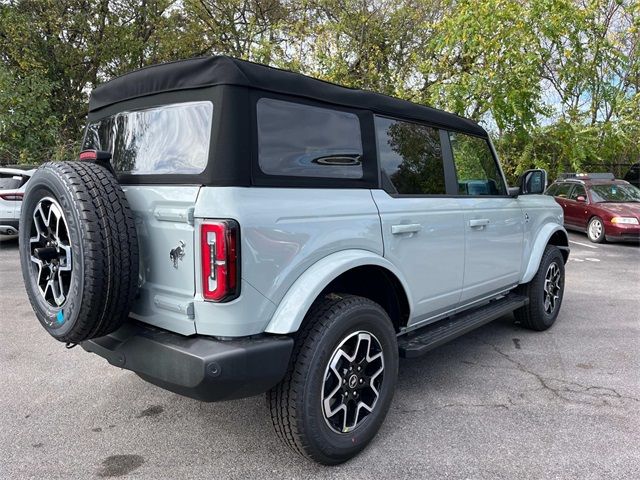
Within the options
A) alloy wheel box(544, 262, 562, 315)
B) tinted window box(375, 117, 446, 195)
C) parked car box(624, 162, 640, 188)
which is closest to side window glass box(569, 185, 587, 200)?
parked car box(624, 162, 640, 188)

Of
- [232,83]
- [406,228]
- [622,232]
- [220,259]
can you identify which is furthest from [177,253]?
[622,232]

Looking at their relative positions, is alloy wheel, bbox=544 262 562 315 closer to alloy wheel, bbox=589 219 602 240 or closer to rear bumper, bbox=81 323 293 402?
rear bumper, bbox=81 323 293 402

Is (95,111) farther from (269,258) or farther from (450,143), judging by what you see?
(450,143)

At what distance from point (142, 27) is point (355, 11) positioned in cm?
709

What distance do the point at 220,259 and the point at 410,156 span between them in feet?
5.68

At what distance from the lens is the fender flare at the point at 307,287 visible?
2.25 metres

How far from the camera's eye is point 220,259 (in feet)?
6.90

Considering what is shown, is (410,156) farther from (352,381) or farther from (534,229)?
(534,229)

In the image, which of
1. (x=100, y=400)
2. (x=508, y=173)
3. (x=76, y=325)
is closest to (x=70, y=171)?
(x=76, y=325)

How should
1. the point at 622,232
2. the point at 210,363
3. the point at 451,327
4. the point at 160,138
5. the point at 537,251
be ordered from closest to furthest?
the point at 210,363 < the point at 160,138 < the point at 451,327 < the point at 537,251 < the point at 622,232

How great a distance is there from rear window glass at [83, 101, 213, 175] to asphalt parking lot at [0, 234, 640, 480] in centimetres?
156

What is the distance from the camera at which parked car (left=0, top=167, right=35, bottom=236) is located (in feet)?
28.9

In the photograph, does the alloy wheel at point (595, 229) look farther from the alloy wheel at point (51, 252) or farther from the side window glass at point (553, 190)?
the alloy wheel at point (51, 252)

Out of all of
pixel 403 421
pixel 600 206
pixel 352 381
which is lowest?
pixel 403 421
